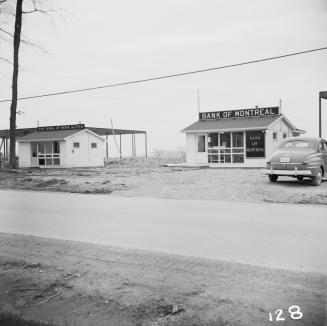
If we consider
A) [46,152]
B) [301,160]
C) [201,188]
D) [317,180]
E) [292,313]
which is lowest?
[292,313]

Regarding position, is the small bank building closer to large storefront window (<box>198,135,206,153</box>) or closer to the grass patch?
large storefront window (<box>198,135,206,153</box>)

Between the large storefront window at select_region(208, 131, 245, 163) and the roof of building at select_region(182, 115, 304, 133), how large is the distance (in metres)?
0.51

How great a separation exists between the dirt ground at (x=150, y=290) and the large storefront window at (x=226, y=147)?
834 inches

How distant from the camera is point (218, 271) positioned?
536 centimetres

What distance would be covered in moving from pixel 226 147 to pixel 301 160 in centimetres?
1220

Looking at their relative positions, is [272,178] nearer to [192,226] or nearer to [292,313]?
[192,226]

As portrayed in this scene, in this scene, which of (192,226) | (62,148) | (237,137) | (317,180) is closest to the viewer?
(192,226)

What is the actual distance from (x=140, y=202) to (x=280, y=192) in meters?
4.64

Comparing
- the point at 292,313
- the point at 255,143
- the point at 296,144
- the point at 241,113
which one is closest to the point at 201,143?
the point at 241,113

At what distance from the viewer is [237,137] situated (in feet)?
88.2

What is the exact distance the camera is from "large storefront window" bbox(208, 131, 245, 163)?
26844 mm

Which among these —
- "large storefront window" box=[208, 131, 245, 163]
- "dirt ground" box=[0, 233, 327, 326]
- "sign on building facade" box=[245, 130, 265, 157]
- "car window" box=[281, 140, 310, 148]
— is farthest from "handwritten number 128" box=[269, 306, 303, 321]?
"large storefront window" box=[208, 131, 245, 163]

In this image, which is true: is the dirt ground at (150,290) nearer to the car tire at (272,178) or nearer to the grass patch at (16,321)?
the grass patch at (16,321)

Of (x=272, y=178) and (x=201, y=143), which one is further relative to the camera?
(x=201, y=143)
